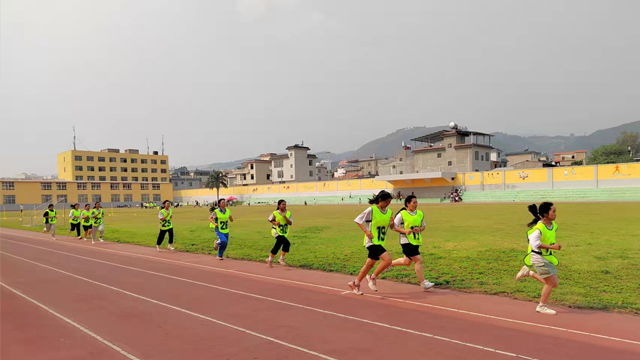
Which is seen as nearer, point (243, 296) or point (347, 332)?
point (347, 332)

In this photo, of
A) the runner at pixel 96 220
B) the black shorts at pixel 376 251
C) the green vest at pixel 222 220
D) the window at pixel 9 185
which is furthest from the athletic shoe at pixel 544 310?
the window at pixel 9 185

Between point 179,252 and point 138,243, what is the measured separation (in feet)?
13.3

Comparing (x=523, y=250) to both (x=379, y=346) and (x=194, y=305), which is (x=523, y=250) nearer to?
(x=379, y=346)

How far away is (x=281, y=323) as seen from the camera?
6070 mm

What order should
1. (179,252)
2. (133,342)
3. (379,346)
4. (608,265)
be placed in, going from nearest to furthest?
(379,346) → (133,342) → (608,265) → (179,252)

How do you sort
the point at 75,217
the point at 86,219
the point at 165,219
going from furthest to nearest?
the point at 75,217, the point at 86,219, the point at 165,219

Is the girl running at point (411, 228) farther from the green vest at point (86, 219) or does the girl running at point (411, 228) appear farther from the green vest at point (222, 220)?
the green vest at point (86, 219)

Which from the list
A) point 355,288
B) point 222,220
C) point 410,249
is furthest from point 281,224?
point 410,249

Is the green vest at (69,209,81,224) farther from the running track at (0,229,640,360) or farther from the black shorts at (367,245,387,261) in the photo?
the black shorts at (367,245,387,261)

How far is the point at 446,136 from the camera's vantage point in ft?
216

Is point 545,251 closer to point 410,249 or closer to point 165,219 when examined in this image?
point 410,249

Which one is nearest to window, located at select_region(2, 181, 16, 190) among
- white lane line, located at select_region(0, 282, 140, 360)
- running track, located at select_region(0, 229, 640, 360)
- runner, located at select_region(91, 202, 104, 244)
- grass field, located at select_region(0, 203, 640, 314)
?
runner, located at select_region(91, 202, 104, 244)

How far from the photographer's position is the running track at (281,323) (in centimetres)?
499

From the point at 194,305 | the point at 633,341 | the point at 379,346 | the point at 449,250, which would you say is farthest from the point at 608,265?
the point at 194,305
